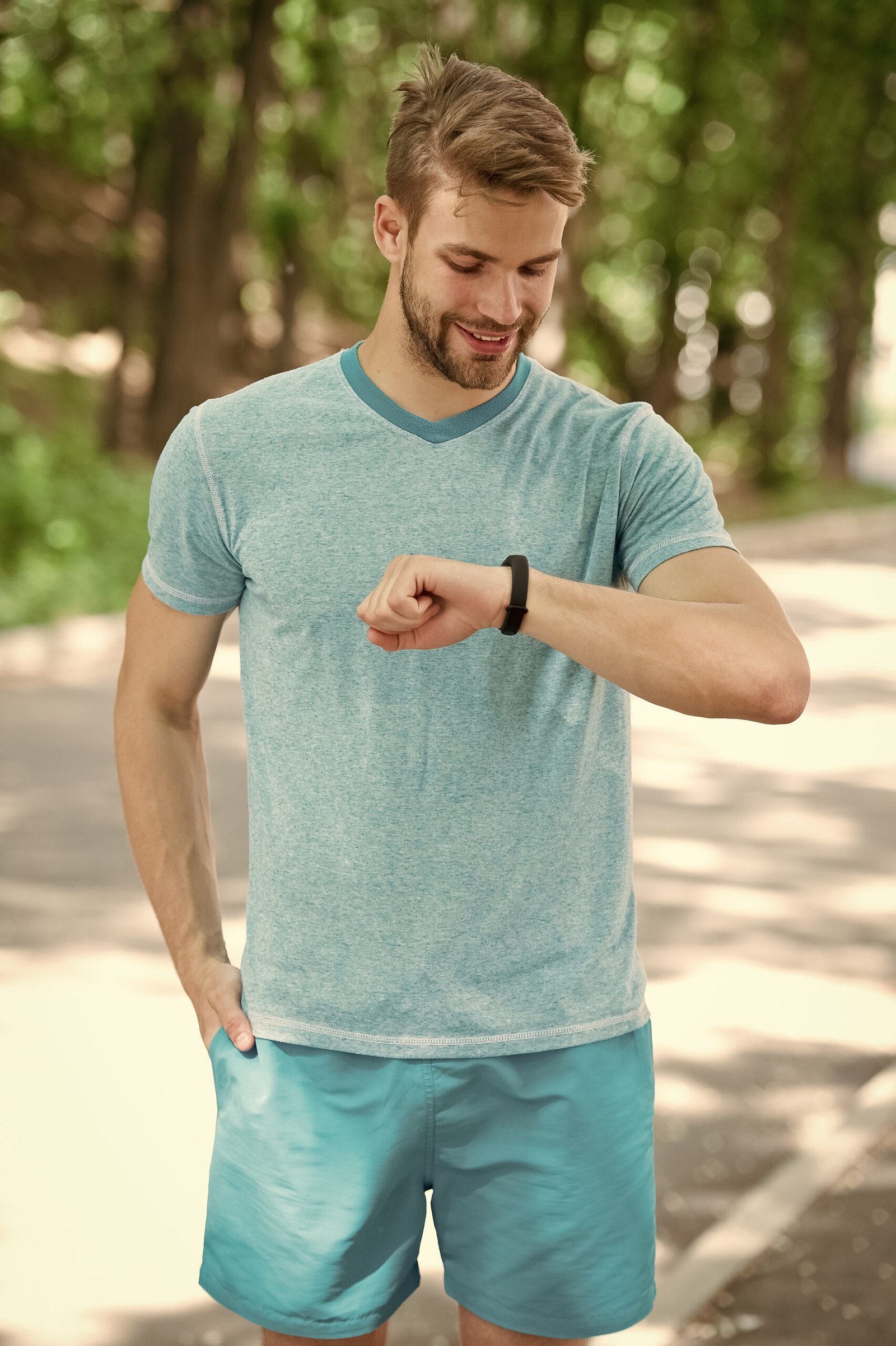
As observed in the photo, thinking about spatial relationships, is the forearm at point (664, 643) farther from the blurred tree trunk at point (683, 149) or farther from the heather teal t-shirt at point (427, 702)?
the blurred tree trunk at point (683, 149)

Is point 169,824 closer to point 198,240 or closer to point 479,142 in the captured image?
point 479,142

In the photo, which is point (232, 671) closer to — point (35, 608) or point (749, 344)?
point (35, 608)


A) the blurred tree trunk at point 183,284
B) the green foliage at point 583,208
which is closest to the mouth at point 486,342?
the green foliage at point 583,208

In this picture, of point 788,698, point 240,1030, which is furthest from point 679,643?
point 240,1030

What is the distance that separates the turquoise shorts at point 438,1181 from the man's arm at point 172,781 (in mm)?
178

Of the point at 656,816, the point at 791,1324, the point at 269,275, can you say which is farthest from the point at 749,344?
the point at 791,1324

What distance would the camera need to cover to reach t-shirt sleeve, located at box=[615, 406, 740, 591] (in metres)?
2.20

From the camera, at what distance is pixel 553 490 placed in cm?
223

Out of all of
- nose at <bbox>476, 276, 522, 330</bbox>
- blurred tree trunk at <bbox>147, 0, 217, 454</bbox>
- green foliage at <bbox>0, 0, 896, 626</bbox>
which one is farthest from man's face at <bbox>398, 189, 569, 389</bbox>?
blurred tree trunk at <bbox>147, 0, 217, 454</bbox>

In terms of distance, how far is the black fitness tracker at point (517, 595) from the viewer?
2006 mm

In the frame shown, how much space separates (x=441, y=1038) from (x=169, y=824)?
556mm

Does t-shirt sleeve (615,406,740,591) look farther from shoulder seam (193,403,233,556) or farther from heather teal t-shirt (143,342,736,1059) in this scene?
shoulder seam (193,403,233,556)

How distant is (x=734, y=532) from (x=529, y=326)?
19.9m

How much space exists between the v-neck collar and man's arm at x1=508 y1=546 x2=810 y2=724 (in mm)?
313
